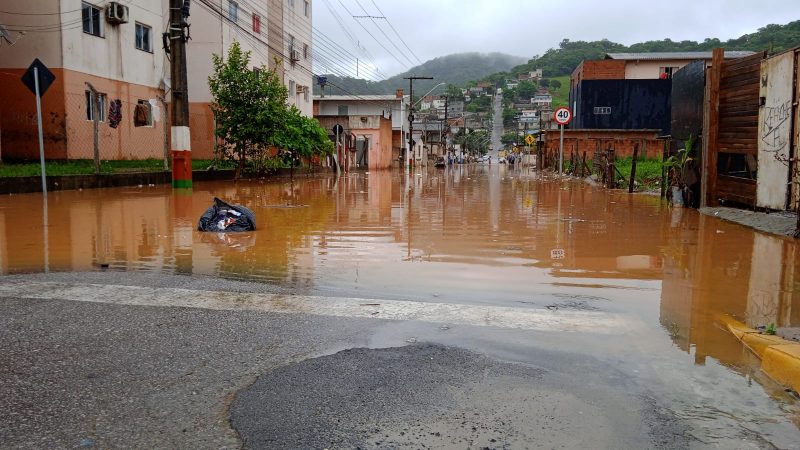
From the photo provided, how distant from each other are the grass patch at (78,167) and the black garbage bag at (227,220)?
8595 millimetres

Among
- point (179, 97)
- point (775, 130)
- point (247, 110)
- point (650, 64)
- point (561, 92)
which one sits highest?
point (561, 92)

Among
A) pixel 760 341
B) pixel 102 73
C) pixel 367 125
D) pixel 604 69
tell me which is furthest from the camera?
pixel 604 69

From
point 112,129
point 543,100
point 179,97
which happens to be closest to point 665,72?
point 112,129

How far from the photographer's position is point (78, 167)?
66.4 ft

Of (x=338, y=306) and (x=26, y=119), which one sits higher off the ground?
(x=26, y=119)

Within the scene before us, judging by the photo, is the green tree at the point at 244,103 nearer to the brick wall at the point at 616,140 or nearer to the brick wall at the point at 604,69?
the brick wall at the point at 616,140

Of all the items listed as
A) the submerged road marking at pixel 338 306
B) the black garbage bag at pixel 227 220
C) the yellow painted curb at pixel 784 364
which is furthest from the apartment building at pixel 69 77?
the yellow painted curb at pixel 784 364

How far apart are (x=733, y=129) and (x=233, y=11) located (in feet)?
93.0

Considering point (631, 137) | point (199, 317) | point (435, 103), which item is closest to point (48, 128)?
point (199, 317)

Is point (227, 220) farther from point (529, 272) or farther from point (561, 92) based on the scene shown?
point (561, 92)

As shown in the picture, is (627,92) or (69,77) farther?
(627,92)

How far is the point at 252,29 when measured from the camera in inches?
1412

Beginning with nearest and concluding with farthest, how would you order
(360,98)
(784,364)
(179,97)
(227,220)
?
(784,364), (227,220), (179,97), (360,98)

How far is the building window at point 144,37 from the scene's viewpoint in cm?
2678
